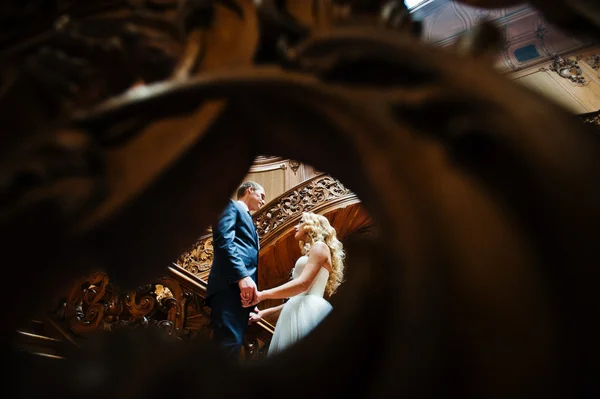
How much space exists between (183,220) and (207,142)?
0.27 feet

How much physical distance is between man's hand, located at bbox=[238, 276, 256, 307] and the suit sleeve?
1.0 inches

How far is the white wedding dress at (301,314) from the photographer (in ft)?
6.98

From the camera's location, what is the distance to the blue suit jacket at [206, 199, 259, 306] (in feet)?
6.16

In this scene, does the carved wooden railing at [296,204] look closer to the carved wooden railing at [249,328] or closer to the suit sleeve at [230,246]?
the carved wooden railing at [249,328]

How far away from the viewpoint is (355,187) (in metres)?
0.38

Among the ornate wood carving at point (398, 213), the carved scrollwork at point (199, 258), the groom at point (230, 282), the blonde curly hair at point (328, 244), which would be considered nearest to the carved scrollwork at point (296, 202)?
the carved scrollwork at point (199, 258)

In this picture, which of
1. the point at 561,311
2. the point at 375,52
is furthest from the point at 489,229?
the point at 375,52

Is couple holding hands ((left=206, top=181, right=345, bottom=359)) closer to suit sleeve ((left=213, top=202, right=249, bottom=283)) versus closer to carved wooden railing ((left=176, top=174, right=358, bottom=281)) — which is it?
suit sleeve ((left=213, top=202, right=249, bottom=283))

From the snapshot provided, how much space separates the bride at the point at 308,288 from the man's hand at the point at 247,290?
0.07 ft

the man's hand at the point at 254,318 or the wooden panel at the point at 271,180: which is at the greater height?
the wooden panel at the point at 271,180

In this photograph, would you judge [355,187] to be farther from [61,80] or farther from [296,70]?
[61,80]

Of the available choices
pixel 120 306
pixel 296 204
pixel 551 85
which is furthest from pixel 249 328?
pixel 551 85

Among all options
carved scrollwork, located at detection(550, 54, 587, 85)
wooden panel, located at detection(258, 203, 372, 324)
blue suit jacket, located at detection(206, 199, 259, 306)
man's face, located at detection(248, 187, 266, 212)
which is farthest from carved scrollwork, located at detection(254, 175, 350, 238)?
carved scrollwork, located at detection(550, 54, 587, 85)

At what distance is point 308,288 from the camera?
243 centimetres
